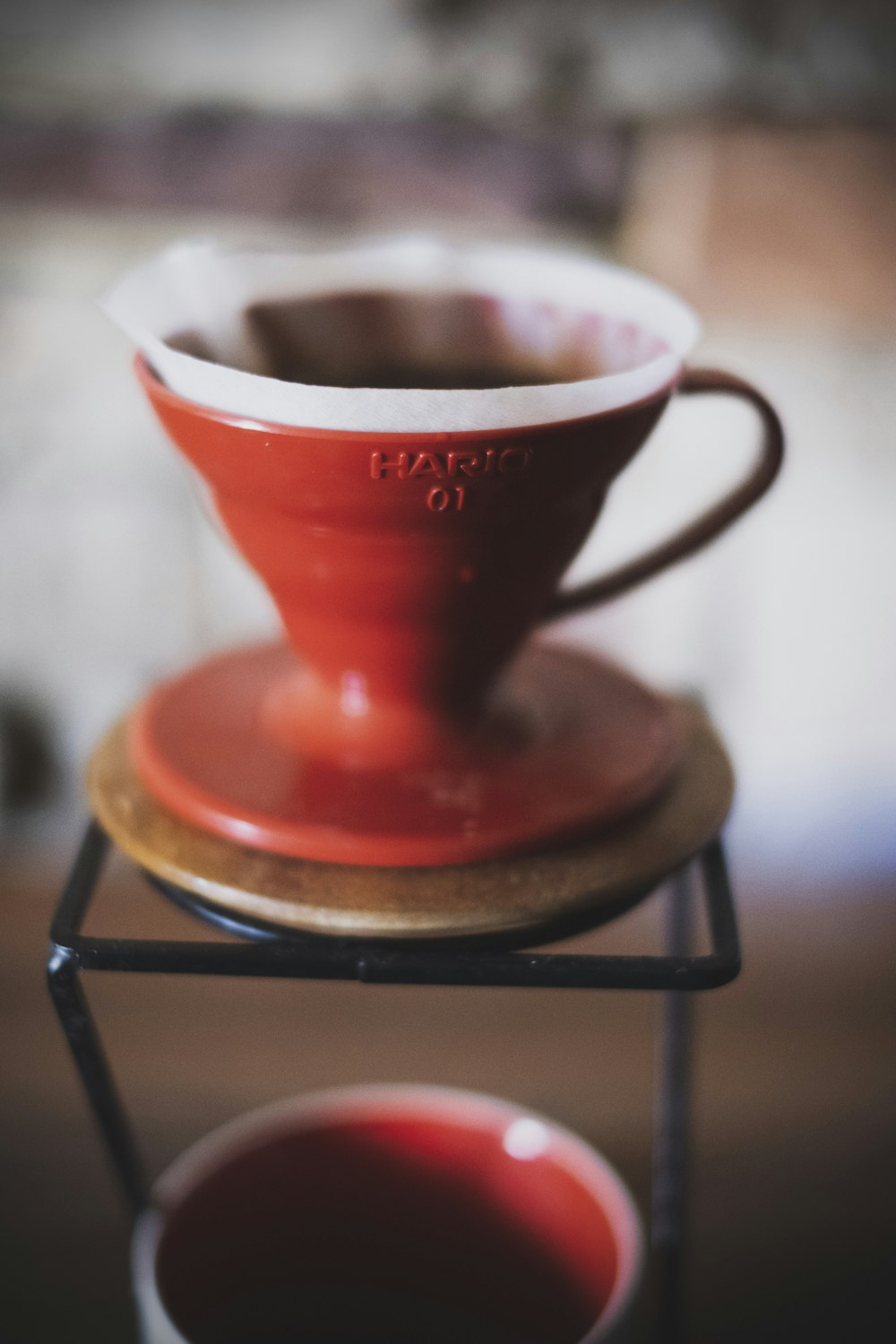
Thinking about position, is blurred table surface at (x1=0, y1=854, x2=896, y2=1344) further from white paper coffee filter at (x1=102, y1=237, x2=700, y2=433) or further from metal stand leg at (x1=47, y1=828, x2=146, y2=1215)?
white paper coffee filter at (x1=102, y1=237, x2=700, y2=433)

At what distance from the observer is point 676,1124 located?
0.49 meters

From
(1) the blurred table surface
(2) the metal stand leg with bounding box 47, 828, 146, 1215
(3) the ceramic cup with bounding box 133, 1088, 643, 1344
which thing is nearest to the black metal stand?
(2) the metal stand leg with bounding box 47, 828, 146, 1215

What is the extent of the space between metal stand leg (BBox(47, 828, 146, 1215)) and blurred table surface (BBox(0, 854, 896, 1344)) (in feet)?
Result: 0.84

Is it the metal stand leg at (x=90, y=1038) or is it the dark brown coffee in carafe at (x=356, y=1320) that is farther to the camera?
the dark brown coffee in carafe at (x=356, y=1320)

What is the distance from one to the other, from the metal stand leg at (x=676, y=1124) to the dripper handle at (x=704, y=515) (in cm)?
12

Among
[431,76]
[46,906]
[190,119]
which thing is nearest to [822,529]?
[431,76]

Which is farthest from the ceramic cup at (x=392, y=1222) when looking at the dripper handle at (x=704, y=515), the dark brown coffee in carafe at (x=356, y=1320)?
the dripper handle at (x=704, y=515)

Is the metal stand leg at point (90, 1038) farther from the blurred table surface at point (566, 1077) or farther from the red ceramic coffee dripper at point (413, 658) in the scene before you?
the blurred table surface at point (566, 1077)

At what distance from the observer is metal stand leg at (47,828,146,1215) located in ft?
1.08

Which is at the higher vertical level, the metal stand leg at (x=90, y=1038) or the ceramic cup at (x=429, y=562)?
the ceramic cup at (x=429, y=562)

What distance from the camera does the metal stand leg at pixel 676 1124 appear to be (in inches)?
18.6

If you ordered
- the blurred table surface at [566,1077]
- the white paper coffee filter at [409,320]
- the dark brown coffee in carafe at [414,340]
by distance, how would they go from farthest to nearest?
the blurred table surface at [566,1077]
the dark brown coffee in carafe at [414,340]
the white paper coffee filter at [409,320]

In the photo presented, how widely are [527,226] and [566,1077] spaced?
0.55m

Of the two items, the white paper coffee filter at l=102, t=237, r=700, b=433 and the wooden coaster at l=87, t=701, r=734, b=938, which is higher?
the white paper coffee filter at l=102, t=237, r=700, b=433
